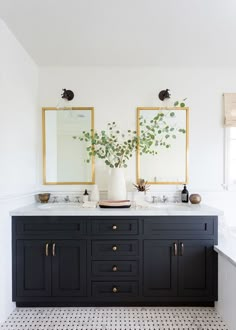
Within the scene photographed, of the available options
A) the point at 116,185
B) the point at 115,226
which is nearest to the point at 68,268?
the point at 115,226

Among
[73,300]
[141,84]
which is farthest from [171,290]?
[141,84]

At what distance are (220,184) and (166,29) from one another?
1723 millimetres

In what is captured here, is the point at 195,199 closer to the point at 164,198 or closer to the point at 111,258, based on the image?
the point at 164,198

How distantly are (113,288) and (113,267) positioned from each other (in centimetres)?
19

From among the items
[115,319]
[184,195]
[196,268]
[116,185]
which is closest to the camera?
[115,319]

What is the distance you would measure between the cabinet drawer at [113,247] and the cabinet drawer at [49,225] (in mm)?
200

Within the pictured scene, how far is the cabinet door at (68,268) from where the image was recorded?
2.17 m

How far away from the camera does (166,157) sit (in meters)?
2.73

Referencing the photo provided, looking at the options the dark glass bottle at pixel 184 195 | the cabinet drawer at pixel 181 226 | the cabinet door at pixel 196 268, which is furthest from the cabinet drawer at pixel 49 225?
the dark glass bottle at pixel 184 195

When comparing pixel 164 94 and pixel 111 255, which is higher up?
pixel 164 94

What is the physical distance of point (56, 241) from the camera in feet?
7.14

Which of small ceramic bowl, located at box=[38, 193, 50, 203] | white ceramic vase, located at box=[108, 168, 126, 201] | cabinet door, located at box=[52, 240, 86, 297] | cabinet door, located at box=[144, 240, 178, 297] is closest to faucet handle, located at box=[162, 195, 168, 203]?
white ceramic vase, located at box=[108, 168, 126, 201]

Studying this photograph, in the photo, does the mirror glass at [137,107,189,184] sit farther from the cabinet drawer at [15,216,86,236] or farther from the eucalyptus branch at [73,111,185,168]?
the cabinet drawer at [15,216,86,236]

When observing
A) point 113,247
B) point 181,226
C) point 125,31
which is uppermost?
point 125,31
